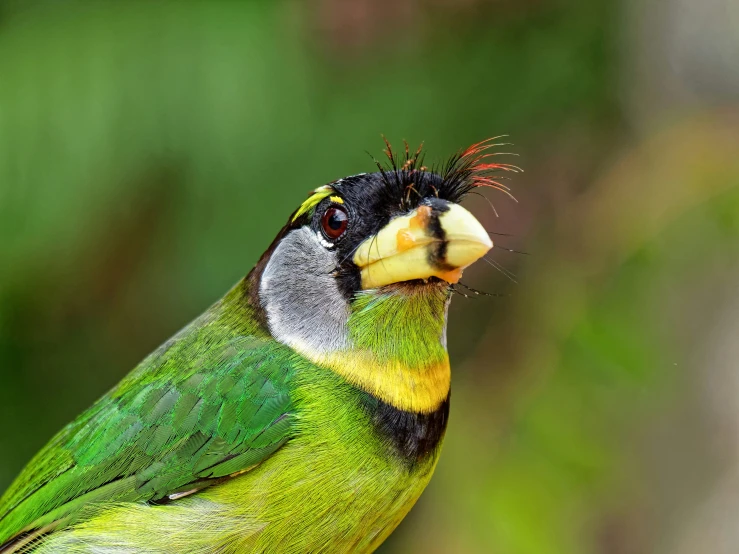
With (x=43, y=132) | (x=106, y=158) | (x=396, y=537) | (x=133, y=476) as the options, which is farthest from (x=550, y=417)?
(x=43, y=132)

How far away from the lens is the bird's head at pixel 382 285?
207cm

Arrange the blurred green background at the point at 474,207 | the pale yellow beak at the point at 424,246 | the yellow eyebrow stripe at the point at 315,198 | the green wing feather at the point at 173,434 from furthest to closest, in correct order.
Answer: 1. the blurred green background at the point at 474,207
2. the yellow eyebrow stripe at the point at 315,198
3. the green wing feather at the point at 173,434
4. the pale yellow beak at the point at 424,246

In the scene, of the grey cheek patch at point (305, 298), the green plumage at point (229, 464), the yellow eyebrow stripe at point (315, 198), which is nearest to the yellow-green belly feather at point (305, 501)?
the green plumage at point (229, 464)

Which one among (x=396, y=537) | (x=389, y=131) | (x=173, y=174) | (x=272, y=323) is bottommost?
(x=396, y=537)

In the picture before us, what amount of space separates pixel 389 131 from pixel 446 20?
2.16 feet

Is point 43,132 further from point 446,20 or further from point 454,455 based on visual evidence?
point 454,455

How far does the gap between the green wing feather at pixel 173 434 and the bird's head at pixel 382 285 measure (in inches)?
→ 6.1

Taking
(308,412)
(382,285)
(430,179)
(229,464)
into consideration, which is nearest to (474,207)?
(430,179)

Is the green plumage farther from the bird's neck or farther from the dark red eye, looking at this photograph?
the dark red eye

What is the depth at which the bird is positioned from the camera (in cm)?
203

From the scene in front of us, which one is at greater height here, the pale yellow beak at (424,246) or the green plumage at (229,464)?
the pale yellow beak at (424,246)

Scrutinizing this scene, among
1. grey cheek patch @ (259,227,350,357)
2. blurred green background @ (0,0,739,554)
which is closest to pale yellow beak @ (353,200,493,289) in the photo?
grey cheek patch @ (259,227,350,357)

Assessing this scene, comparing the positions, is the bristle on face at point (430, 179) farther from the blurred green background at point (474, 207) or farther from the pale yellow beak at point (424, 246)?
the blurred green background at point (474, 207)

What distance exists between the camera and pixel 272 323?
2.35 meters
